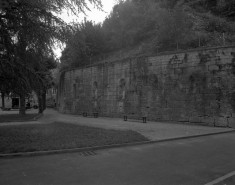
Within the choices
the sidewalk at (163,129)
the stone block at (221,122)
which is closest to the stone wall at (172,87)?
the stone block at (221,122)

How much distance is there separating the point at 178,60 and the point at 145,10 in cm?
1165

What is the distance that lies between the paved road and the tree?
3.18 m

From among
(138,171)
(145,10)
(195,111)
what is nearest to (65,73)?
(145,10)

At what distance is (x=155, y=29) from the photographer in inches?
862

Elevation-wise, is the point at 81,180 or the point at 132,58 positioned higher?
the point at 132,58

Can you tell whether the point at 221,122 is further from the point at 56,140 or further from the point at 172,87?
the point at 56,140

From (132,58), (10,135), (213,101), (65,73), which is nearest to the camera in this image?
(10,135)

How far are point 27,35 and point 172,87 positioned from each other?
1103 cm

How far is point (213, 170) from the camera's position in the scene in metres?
5.28

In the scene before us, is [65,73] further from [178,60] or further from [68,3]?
[68,3]

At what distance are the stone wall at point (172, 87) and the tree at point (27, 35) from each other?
9.15 metres

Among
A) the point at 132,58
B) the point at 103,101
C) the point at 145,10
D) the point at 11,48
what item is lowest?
the point at 103,101

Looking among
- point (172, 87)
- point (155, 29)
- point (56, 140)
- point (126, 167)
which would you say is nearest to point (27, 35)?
point (56, 140)

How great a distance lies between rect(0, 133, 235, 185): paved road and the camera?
472 centimetres
